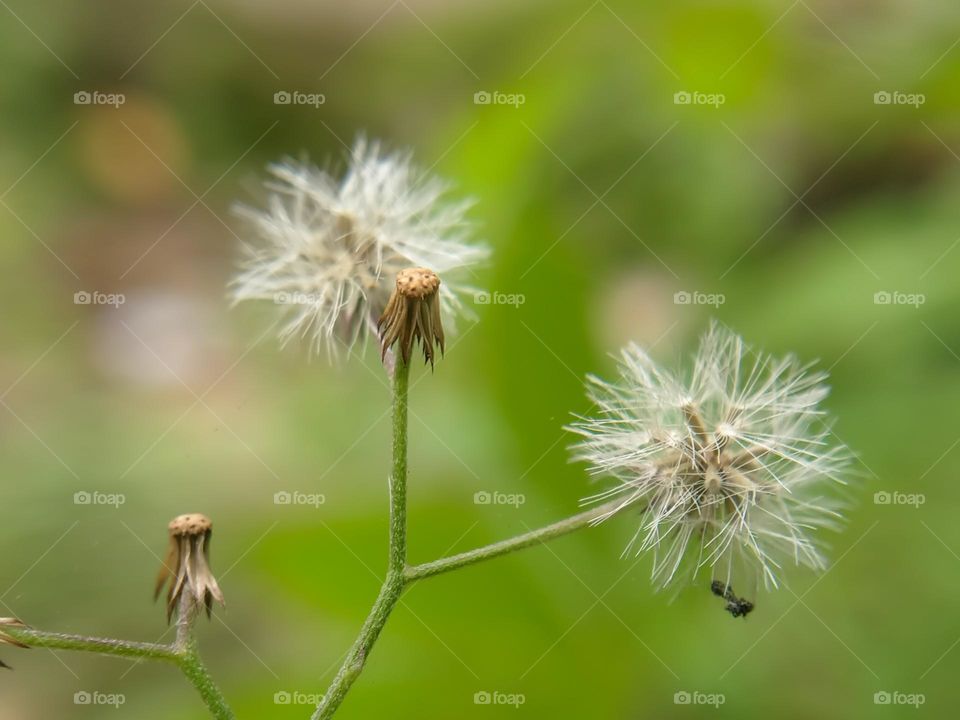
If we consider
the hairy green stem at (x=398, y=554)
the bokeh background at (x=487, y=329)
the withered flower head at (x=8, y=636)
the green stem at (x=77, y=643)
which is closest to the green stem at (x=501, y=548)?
the hairy green stem at (x=398, y=554)

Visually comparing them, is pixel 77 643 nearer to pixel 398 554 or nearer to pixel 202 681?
pixel 202 681

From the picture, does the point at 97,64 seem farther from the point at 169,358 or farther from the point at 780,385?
the point at 780,385

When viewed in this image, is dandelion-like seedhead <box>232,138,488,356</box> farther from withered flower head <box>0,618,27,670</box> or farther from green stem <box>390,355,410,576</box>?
withered flower head <box>0,618,27,670</box>

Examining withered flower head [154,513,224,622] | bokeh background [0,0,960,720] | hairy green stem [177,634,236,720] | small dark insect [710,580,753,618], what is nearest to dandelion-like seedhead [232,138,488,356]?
bokeh background [0,0,960,720]

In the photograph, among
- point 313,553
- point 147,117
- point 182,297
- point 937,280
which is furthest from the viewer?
point 147,117

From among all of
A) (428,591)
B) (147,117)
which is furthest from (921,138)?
(147,117)

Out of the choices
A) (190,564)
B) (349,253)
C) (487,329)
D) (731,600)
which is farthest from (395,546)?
(487,329)

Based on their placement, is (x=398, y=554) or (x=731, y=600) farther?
(x=731, y=600)

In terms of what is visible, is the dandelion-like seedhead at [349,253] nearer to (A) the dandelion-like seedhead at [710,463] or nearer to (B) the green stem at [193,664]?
(A) the dandelion-like seedhead at [710,463]
